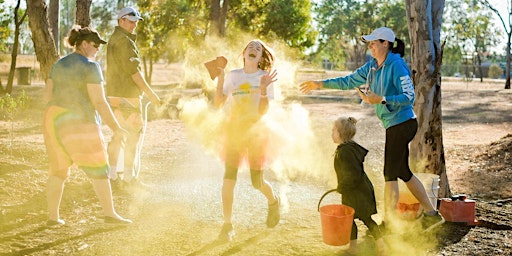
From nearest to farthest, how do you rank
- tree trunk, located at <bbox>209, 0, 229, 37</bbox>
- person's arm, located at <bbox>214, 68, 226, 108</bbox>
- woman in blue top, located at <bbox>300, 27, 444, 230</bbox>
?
woman in blue top, located at <bbox>300, 27, 444, 230</bbox>
person's arm, located at <bbox>214, 68, 226, 108</bbox>
tree trunk, located at <bbox>209, 0, 229, 37</bbox>

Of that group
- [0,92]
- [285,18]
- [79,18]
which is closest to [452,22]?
[285,18]

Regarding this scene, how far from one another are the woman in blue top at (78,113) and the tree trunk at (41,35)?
15.6 feet

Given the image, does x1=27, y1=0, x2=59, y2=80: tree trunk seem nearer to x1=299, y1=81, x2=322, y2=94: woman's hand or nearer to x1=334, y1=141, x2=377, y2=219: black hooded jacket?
x1=299, y1=81, x2=322, y2=94: woman's hand

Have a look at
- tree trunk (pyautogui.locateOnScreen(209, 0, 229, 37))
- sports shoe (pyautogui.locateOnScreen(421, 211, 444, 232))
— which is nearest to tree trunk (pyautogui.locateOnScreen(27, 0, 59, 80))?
sports shoe (pyautogui.locateOnScreen(421, 211, 444, 232))

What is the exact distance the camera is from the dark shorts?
5.21 metres

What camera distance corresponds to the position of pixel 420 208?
5781 millimetres

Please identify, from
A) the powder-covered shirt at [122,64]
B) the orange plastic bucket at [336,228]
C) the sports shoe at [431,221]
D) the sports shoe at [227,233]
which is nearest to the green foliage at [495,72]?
the sports shoe at [431,221]

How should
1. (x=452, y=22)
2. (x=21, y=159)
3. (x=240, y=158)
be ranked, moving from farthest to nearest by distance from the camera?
(x=452, y=22)
(x=21, y=159)
(x=240, y=158)

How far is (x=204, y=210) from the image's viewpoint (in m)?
6.36

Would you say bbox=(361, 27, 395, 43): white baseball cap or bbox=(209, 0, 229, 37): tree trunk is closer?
bbox=(361, 27, 395, 43): white baseball cap

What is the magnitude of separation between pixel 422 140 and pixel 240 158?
266cm

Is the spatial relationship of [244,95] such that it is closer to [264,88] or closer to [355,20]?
[264,88]

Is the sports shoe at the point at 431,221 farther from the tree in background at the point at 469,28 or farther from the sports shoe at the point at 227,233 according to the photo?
the tree in background at the point at 469,28

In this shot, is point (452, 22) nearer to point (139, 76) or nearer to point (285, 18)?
point (285, 18)
